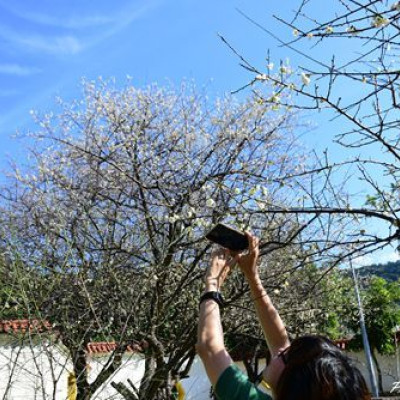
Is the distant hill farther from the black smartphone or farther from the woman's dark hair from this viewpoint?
the woman's dark hair

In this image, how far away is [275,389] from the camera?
123 centimetres

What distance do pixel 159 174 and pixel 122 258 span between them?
1196 millimetres

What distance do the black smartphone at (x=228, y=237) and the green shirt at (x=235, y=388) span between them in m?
0.54

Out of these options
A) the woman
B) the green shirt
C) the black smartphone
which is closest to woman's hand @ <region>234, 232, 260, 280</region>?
the black smartphone

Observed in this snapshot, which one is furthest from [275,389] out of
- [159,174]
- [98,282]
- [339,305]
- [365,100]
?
[339,305]

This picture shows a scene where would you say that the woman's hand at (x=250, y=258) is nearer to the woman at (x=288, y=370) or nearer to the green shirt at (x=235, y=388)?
the woman at (x=288, y=370)

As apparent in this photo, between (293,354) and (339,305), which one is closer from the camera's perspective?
(293,354)

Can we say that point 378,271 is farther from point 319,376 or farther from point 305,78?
point 319,376

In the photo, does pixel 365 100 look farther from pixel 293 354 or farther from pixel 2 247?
pixel 2 247

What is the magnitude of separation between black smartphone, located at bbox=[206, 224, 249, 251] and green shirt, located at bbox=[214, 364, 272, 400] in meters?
0.54

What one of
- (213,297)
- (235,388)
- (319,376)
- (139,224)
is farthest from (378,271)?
(319,376)

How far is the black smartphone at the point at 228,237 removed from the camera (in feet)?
5.92

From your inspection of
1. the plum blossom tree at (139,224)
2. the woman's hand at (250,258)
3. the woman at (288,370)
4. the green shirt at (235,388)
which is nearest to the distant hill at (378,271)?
the plum blossom tree at (139,224)

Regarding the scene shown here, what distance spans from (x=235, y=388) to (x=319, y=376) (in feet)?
0.77
